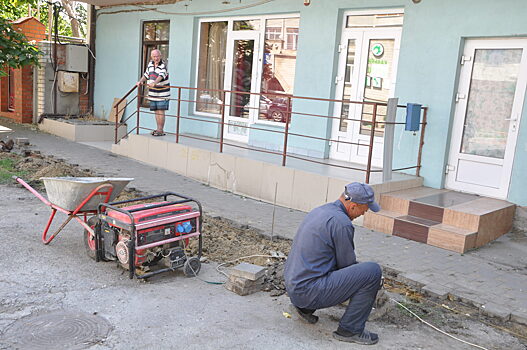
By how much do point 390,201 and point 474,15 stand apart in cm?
289

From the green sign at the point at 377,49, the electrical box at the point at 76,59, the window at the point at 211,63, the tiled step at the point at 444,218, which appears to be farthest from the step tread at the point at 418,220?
the electrical box at the point at 76,59

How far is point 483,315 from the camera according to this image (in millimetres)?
4648

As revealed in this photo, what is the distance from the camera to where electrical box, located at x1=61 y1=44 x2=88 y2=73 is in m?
14.4

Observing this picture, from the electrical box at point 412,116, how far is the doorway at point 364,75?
101 centimetres

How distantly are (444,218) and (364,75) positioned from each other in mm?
3200

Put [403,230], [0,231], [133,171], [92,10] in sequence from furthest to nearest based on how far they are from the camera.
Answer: [92,10]
[133,171]
[403,230]
[0,231]

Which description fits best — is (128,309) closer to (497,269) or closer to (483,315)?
(483,315)

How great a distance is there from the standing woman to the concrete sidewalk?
1.84 metres

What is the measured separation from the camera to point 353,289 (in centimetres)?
388

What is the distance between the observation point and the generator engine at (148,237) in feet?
15.3

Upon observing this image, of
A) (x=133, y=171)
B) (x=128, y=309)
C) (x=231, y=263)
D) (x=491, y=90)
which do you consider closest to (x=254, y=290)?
(x=231, y=263)

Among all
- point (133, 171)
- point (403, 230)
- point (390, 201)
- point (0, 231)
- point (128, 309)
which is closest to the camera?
point (128, 309)

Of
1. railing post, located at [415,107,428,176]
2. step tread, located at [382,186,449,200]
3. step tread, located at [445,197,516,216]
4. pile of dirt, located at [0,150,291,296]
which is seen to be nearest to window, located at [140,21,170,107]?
pile of dirt, located at [0,150,291,296]

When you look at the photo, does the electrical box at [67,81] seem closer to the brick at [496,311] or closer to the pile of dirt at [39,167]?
the pile of dirt at [39,167]
